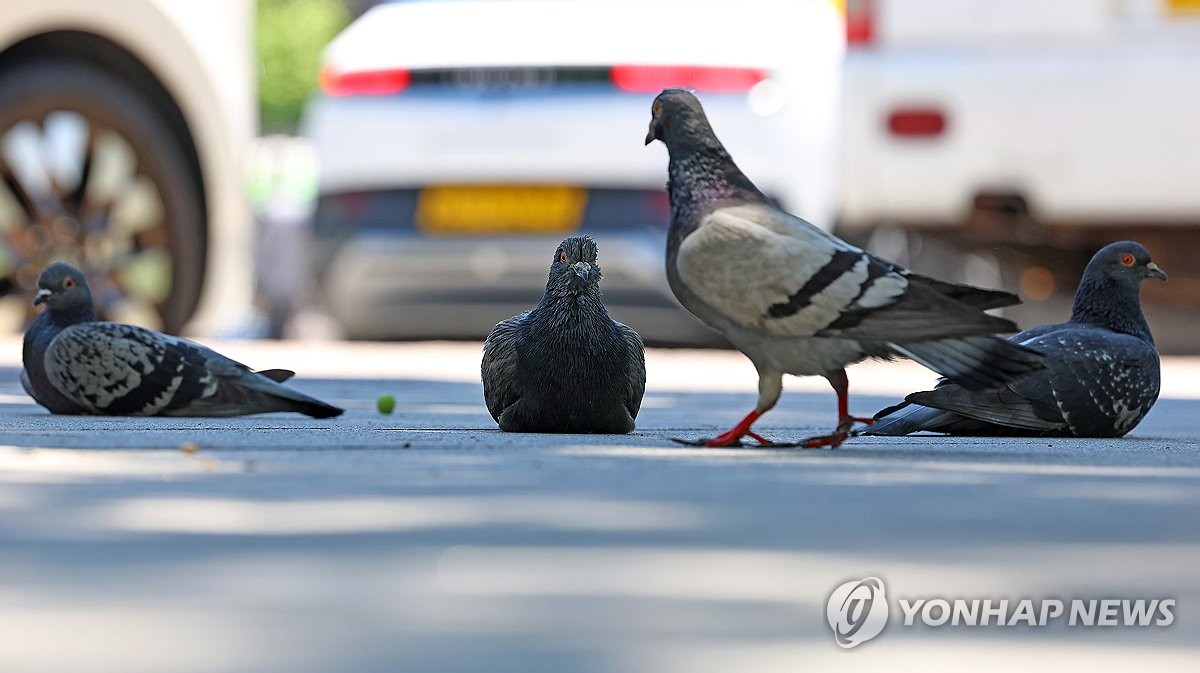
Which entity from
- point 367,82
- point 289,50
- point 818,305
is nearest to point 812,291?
point 818,305

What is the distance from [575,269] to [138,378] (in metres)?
1.11

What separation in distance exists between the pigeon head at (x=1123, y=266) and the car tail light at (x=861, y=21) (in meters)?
3.84

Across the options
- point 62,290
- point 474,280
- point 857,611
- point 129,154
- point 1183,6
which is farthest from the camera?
point 474,280

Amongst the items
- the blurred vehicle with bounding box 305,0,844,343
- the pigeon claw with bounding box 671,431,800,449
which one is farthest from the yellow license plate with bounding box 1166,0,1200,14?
the pigeon claw with bounding box 671,431,800,449

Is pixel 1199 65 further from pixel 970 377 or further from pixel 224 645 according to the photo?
pixel 224 645

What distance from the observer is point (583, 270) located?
5070 mm

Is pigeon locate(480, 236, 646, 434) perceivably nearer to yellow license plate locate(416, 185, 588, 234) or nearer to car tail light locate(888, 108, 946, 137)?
yellow license plate locate(416, 185, 588, 234)

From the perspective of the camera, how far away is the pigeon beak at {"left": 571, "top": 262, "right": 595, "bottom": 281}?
5.06 meters

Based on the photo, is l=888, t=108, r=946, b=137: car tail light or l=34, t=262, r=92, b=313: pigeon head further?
l=888, t=108, r=946, b=137: car tail light

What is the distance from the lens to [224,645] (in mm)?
2461

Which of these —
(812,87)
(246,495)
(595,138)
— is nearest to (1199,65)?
(812,87)

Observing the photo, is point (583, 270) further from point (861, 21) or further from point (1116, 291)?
point (861, 21)

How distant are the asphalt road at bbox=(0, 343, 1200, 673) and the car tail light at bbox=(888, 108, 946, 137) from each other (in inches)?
159

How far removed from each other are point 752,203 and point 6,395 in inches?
106
